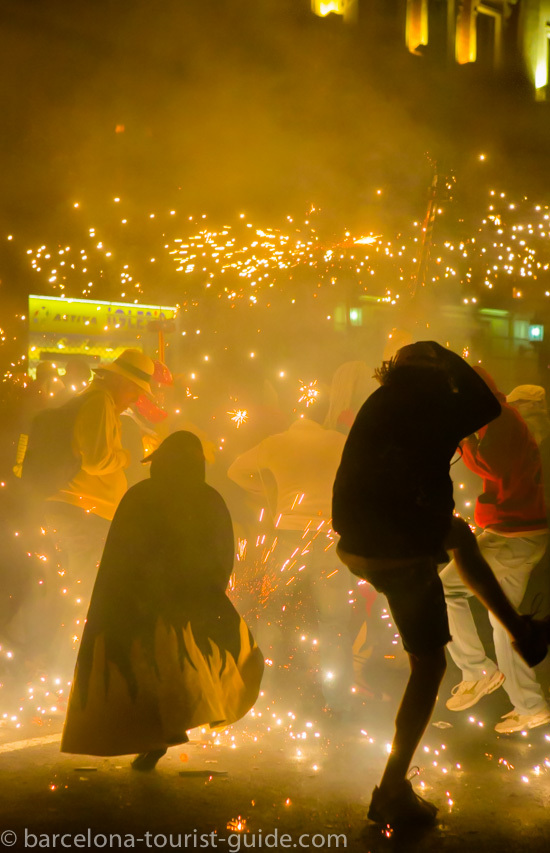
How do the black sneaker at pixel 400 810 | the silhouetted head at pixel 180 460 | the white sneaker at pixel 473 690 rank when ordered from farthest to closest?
1. the white sneaker at pixel 473 690
2. the silhouetted head at pixel 180 460
3. the black sneaker at pixel 400 810

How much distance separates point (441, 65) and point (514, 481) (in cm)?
738

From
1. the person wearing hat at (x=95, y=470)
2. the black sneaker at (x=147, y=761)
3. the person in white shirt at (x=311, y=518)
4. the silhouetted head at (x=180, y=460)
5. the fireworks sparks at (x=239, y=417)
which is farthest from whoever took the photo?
the fireworks sparks at (x=239, y=417)

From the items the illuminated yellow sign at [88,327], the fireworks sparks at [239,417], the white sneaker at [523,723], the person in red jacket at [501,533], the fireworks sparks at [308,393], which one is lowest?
the white sneaker at [523,723]

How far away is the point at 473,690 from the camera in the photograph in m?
4.16

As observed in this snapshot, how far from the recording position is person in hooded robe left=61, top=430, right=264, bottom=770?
3066 mm

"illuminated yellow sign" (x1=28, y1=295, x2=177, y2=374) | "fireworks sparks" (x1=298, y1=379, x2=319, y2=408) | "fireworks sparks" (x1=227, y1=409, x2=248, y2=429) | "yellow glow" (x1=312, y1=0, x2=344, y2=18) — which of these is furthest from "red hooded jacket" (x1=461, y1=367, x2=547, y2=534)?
"yellow glow" (x1=312, y1=0, x2=344, y2=18)

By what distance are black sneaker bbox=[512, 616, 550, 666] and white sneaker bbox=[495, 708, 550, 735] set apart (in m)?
1.37

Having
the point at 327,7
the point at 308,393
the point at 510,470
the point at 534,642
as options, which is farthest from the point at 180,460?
the point at 327,7

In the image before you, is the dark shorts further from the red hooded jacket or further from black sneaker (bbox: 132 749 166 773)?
the red hooded jacket

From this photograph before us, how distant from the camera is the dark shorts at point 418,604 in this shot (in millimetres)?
2713

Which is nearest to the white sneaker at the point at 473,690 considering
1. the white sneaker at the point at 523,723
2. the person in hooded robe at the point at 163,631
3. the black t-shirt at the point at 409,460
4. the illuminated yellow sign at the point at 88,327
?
the white sneaker at the point at 523,723

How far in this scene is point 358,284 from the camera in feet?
24.8

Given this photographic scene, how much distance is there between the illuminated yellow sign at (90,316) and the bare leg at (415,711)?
5741 mm

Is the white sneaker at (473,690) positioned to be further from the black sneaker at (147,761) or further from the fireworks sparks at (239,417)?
the fireworks sparks at (239,417)
